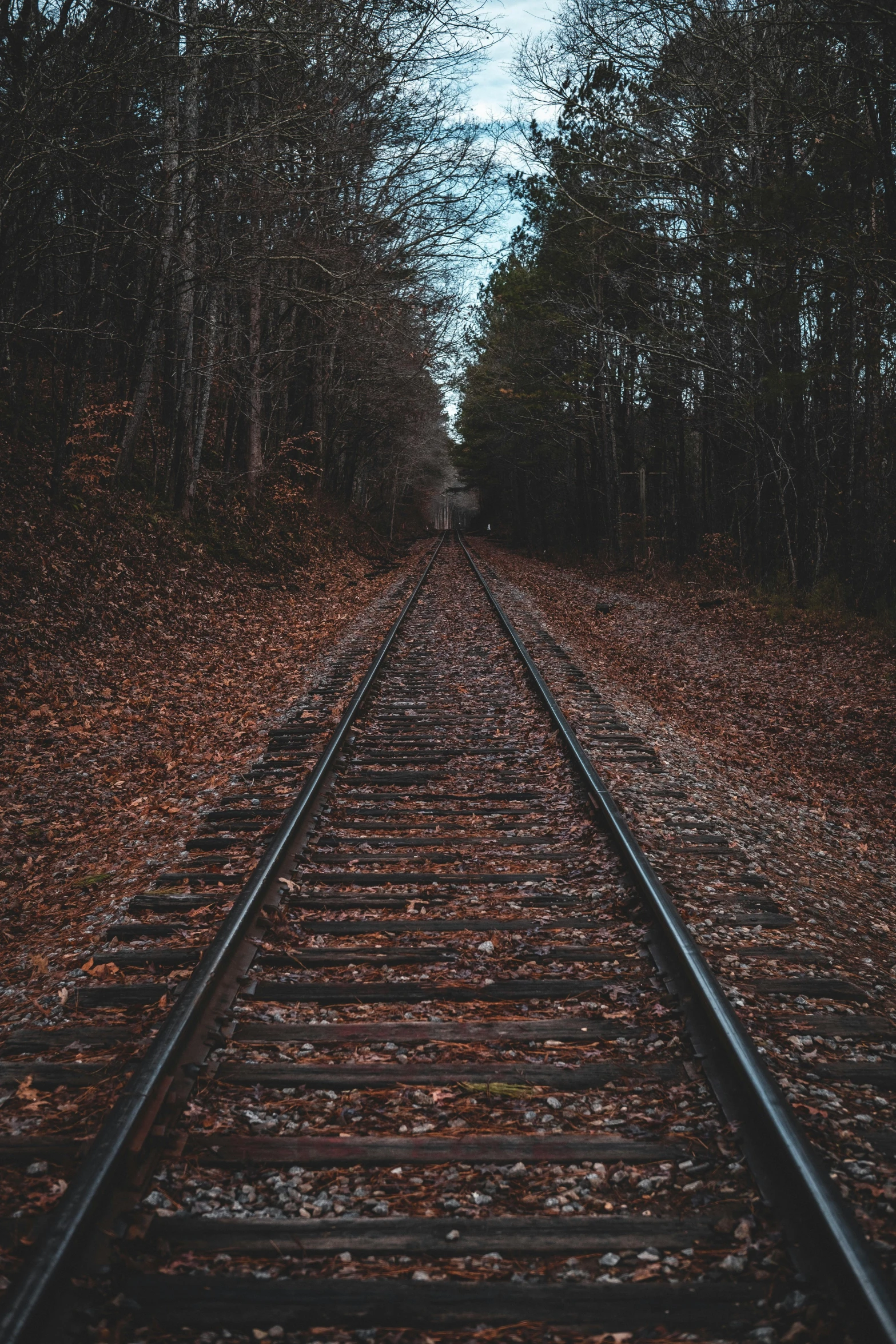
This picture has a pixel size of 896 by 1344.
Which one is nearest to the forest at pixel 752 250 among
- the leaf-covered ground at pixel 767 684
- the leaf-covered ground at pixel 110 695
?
the leaf-covered ground at pixel 767 684

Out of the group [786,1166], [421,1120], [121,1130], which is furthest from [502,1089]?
[121,1130]

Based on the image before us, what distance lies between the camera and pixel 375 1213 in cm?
265

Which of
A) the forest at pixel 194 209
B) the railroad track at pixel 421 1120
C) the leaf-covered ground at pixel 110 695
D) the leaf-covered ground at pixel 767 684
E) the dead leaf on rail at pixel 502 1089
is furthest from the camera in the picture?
the forest at pixel 194 209

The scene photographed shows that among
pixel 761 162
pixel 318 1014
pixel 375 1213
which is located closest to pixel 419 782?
pixel 318 1014

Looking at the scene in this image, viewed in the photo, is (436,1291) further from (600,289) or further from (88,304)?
(600,289)

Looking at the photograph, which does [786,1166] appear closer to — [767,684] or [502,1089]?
[502,1089]

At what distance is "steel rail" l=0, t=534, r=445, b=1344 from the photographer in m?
2.15

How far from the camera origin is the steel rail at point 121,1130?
84.8 inches

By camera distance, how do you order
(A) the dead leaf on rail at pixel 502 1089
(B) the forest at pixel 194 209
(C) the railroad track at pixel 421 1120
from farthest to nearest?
1. (B) the forest at pixel 194 209
2. (A) the dead leaf on rail at pixel 502 1089
3. (C) the railroad track at pixel 421 1120

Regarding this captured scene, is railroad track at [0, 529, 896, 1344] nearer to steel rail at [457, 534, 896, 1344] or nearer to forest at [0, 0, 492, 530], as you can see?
steel rail at [457, 534, 896, 1344]

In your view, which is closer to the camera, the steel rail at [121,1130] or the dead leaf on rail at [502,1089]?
the steel rail at [121,1130]

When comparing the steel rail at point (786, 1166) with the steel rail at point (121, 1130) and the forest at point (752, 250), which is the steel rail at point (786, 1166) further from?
the forest at point (752, 250)

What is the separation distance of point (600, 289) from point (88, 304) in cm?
1352

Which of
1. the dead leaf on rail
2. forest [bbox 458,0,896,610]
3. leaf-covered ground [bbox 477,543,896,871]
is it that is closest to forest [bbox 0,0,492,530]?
forest [bbox 458,0,896,610]
